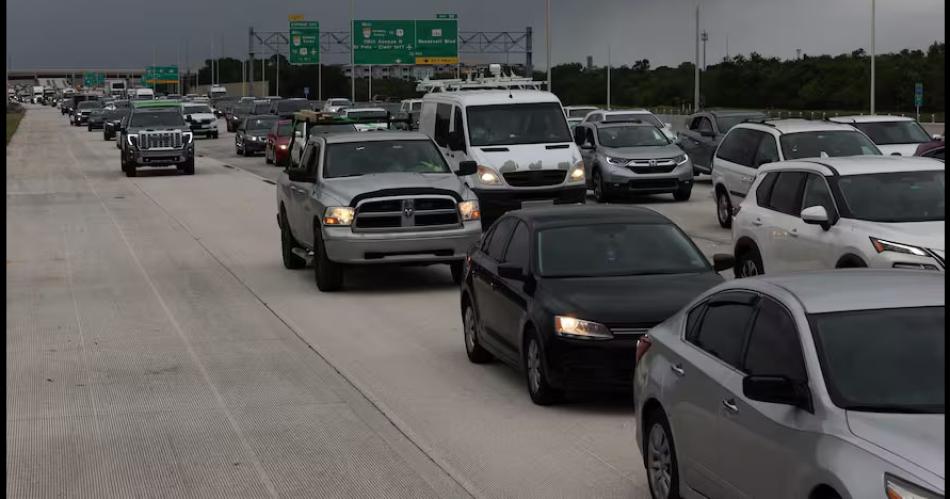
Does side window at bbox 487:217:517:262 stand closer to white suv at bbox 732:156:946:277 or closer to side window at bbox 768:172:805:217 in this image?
white suv at bbox 732:156:946:277

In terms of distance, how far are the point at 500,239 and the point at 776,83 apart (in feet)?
315

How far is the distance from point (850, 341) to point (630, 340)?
13.4 ft

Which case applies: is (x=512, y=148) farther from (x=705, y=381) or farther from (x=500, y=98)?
(x=705, y=381)

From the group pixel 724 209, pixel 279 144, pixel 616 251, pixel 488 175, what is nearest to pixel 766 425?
pixel 616 251

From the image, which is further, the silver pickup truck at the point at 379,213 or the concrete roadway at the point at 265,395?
the silver pickup truck at the point at 379,213

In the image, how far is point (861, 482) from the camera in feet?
19.0

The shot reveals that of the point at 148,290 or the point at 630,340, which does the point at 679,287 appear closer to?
the point at 630,340

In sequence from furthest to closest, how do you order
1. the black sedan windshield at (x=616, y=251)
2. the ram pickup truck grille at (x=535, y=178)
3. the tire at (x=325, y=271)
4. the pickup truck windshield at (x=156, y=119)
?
the pickup truck windshield at (x=156, y=119) < the ram pickup truck grille at (x=535, y=178) < the tire at (x=325, y=271) < the black sedan windshield at (x=616, y=251)

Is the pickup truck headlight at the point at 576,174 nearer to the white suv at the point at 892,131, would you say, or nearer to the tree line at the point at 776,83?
the white suv at the point at 892,131

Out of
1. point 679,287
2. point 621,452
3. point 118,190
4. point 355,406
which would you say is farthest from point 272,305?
point 118,190

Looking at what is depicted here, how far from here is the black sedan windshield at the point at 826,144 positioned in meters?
23.4

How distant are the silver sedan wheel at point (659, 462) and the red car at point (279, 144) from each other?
139 ft

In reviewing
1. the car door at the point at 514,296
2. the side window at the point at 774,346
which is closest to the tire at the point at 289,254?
the car door at the point at 514,296

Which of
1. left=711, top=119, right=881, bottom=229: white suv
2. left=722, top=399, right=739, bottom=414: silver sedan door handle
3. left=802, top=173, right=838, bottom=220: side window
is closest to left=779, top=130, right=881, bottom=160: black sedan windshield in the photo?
left=711, top=119, right=881, bottom=229: white suv
